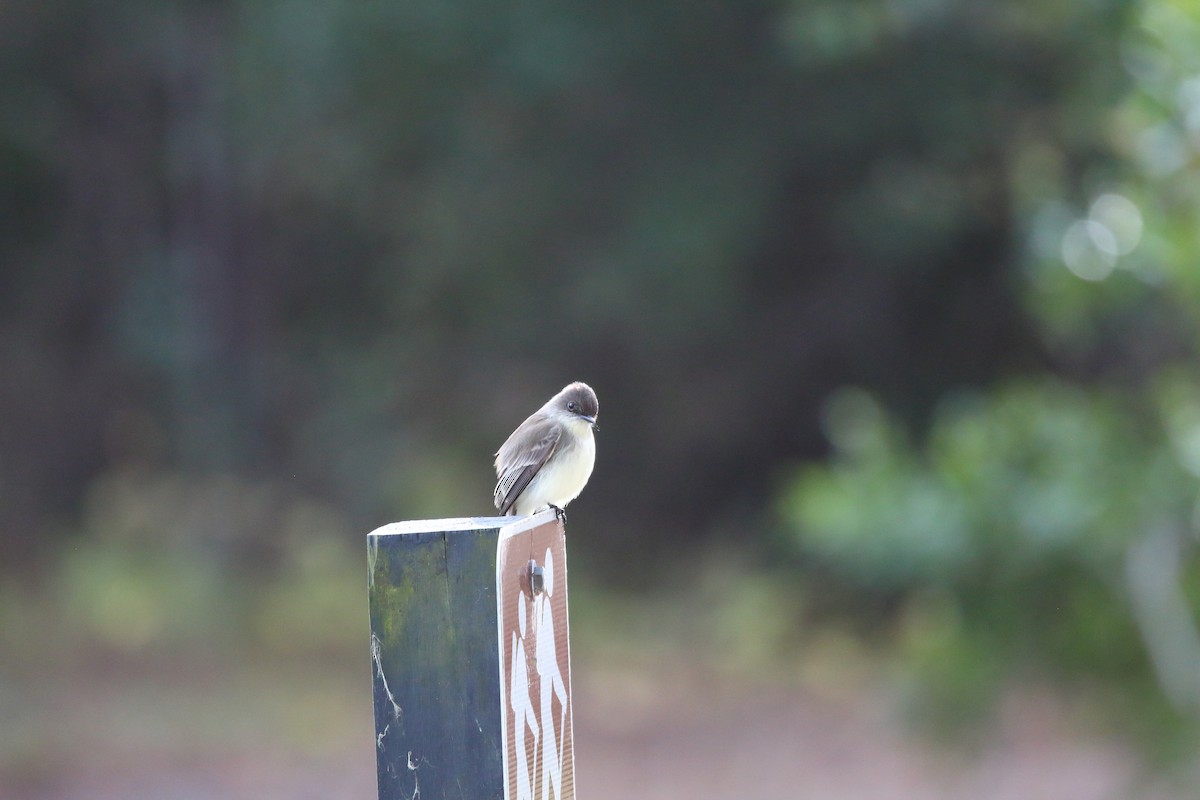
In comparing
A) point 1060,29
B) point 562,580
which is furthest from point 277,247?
point 562,580

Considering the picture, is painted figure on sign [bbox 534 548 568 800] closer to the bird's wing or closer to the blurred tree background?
the bird's wing

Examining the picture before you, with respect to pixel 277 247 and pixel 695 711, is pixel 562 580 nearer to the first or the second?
pixel 695 711

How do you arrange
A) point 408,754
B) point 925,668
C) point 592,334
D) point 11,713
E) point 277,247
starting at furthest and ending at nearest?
point 277,247 < point 592,334 < point 11,713 < point 925,668 < point 408,754

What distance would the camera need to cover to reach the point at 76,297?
1552 cm

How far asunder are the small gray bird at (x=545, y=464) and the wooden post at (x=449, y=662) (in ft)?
8.32

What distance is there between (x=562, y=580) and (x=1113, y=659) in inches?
242

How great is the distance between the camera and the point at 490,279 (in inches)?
553

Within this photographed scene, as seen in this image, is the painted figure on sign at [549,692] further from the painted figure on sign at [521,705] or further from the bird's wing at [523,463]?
the bird's wing at [523,463]

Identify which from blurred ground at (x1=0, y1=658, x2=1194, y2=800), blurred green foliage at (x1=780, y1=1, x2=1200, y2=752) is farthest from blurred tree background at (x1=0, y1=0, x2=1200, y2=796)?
blurred green foliage at (x1=780, y1=1, x2=1200, y2=752)

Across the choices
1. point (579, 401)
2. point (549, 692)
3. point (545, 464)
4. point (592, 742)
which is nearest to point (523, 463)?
point (545, 464)

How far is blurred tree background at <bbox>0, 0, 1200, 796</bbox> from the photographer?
1198 cm

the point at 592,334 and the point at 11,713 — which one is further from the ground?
the point at 592,334

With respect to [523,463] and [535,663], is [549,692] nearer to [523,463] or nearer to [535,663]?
[535,663]

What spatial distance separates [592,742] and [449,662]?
9071mm
